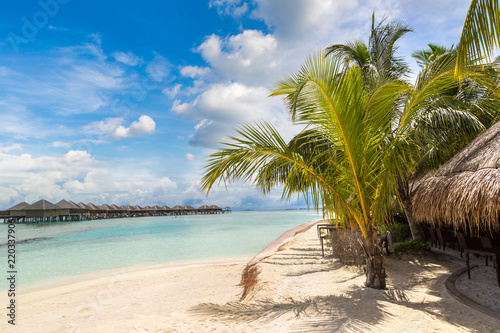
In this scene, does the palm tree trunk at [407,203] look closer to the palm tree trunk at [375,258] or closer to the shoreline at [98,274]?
the palm tree trunk at [375,258]

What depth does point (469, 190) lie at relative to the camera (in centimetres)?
374

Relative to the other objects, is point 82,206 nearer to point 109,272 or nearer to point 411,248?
point 109,272

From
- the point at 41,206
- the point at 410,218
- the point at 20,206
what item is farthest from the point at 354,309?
the point at 20,206

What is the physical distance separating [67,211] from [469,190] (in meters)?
54.0

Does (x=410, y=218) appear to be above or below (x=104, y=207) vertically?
above

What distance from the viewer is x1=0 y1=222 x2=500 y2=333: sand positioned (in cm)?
297

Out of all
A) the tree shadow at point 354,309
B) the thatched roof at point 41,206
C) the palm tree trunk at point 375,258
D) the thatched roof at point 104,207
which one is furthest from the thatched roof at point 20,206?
the palm tree trunk at point 375,258

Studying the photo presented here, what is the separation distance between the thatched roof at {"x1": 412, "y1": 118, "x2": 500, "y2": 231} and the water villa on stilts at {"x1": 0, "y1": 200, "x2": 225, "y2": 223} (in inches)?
947

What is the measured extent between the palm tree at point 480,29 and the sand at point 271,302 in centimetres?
254

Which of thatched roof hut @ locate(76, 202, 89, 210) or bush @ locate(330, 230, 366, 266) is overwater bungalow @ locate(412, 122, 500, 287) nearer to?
bush @ locate(330, 230, 366, 266)

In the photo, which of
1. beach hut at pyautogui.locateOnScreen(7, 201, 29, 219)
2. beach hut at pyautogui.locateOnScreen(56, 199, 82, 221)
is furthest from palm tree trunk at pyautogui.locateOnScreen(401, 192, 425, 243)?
beach hut at pyautogui.locateOnScreen(56, 199, 82, 221)

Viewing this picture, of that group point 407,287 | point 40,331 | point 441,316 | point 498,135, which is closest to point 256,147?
point 441,316

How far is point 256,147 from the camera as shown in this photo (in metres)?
3.82

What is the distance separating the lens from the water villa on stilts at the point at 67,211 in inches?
1527
